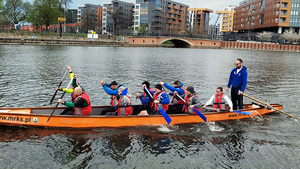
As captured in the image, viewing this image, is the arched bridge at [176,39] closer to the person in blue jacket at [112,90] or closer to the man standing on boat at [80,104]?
the person in blue jacket at [112,90]

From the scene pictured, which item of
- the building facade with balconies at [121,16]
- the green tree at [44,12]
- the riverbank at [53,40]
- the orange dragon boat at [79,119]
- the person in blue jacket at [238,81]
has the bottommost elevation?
the orange dragon boat at [79,119]

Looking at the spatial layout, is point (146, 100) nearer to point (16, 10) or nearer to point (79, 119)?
point (79, 119)

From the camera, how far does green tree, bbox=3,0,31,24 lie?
85.9 meters

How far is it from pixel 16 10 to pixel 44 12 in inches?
656

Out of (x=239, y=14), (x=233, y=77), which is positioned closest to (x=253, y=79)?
(x=233, y=77)

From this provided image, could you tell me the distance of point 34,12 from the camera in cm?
8131

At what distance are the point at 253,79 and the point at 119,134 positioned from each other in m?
20.9

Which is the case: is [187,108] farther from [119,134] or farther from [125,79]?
[125,79]

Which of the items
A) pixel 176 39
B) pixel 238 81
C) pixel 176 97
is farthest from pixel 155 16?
pixel 176 97

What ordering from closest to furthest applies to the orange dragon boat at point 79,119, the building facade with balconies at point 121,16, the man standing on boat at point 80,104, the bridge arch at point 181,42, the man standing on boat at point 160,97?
the man standing on boat at point 80,104
the orange dragon boat at point 79,119
the man standing on boat at point 160,97
the bridge arch at point 181,42
the building facade with balconies at point 121,16

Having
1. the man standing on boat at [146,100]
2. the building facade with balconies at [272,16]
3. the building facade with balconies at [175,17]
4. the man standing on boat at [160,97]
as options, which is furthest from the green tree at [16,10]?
the building facade with balconies at [272,16]

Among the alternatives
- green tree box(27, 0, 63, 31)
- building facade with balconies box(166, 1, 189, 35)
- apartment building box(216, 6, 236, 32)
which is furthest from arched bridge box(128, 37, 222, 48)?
apartment building box(216, 6, 236, 32)

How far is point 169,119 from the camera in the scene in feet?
36.3

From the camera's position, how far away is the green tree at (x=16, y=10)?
85.9 meters
